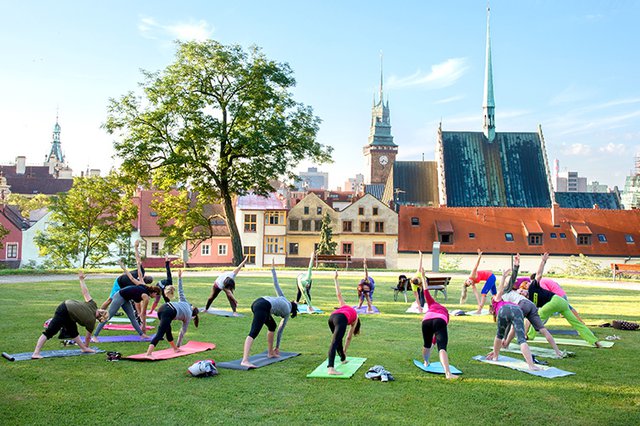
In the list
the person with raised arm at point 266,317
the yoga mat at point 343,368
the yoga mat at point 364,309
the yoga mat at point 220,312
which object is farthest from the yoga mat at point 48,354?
the yoga mat at point 364,309

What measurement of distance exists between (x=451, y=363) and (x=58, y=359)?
741 cm

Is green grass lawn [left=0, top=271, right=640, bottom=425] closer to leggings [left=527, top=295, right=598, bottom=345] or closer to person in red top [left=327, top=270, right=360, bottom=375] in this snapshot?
leggings [left=527, top=295, right=598, bottom=345]

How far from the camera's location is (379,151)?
474 ft

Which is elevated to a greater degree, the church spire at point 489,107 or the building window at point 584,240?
the church spire at point 489,107

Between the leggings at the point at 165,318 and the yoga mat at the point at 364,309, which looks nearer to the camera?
the leggings at the point at 165,318

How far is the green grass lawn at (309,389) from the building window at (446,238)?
4789 centimetres

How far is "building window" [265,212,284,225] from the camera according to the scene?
219 ft

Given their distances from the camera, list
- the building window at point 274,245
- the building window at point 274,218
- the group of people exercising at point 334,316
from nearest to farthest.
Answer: the group of people exercising at point 334,316 → the building window at point 274,245 → the building window at point 274,218

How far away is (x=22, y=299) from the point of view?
20234mm

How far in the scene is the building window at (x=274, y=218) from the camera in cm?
6675

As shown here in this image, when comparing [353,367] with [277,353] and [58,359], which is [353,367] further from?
[58,359]

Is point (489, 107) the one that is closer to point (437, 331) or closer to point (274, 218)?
point (274, 218)

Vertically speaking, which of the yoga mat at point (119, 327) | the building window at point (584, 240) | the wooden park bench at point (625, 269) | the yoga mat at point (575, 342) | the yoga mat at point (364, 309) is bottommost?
the yoga mat at point (575, 342)

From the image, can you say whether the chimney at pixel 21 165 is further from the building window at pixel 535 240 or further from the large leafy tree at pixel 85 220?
the building window at pixel 535 240
